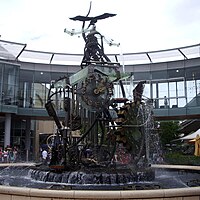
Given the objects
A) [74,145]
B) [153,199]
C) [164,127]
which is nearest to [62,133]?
[74,145]

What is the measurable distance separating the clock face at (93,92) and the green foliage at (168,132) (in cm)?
3087

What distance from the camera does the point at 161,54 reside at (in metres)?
34.3

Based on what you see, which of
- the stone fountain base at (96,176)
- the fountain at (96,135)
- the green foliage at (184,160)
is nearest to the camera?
the stone fountain base at (96,176)

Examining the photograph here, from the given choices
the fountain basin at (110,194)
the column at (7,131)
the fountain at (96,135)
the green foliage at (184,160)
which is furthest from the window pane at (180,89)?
the fountain basin at (110,194)

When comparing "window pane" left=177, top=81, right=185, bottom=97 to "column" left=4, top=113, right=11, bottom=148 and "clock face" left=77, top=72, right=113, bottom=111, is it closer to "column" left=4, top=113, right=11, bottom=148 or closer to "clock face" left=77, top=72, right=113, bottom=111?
"column" left=4, top=113, right=11, bottom=148

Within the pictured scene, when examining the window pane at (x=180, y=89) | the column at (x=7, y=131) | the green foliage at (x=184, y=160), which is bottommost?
the green foliage at (x=184, y=160)

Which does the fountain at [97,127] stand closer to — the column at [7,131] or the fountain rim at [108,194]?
the fountain rim at [108,194]

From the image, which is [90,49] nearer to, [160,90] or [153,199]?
[153,199]

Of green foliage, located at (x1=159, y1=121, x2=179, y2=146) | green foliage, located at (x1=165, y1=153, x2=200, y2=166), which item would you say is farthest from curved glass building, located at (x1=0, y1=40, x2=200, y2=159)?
green foliage, located at (x1=165, y1=153, x2=200, y2=166)

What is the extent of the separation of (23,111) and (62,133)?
23659 mm

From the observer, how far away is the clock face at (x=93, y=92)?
12039 mm

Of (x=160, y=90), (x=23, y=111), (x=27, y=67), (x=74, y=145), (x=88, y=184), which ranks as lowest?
(x=88, y=184)

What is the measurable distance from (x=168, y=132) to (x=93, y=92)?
32.0 meters

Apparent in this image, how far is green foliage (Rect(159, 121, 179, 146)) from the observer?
42.1 meters
